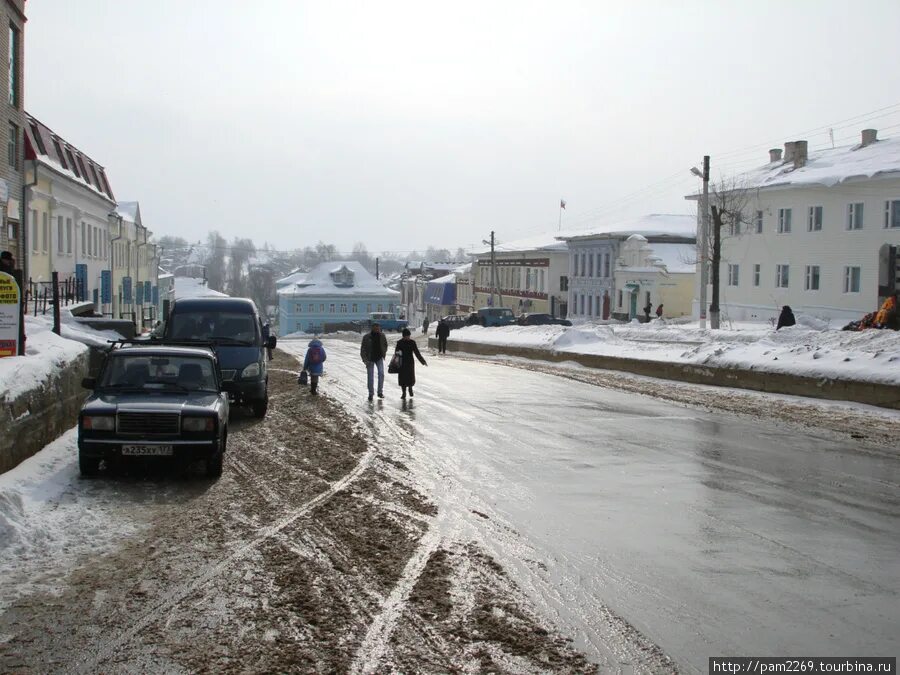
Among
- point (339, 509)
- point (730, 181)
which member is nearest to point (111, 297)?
point (730, 181)

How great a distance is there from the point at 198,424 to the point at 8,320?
12.4 ft

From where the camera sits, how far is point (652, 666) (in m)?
5.77

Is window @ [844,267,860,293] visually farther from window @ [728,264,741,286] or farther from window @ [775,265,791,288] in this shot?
window @ [728,264,741,286]

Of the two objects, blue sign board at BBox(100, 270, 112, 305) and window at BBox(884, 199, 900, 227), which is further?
blue sign board at BBox(100, 270, 112, 305)

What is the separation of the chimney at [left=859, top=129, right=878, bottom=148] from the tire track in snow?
49014 millimetres

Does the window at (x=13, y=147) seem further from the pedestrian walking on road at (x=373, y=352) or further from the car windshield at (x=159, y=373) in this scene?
the car windshield at (x=159, y=373)

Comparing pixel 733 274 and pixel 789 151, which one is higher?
pixel 789 151

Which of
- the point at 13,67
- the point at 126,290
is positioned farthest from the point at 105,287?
the point at 13,67

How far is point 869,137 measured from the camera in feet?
173

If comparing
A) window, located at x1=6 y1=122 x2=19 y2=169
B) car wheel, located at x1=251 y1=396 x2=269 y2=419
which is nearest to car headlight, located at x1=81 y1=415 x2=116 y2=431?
car wheel, located at x1=251 y1=396 x2=269 y2=419

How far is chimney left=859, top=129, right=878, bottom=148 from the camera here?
52.2 metres

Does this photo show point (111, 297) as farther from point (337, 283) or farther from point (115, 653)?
point (337, 283)

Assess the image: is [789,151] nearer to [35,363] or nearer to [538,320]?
[538,320]

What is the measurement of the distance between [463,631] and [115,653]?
2.21m
